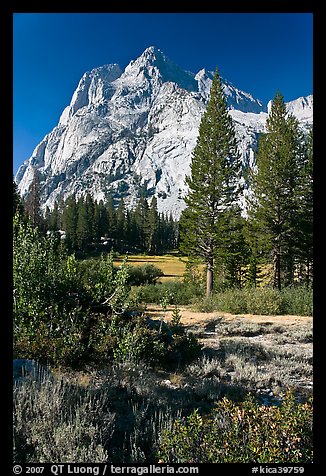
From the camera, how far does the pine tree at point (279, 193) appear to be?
70.2 feet

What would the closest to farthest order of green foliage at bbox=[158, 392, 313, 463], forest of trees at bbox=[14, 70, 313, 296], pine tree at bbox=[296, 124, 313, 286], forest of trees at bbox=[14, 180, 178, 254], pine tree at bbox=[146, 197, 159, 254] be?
green foliage at bbox=[158, 392, 313, 463]
forest of trees at bbox=[14, 70, 313, 296]
pine tree at bbox=[296, 124, 313, 286]
forest of trees at bbox=[14, 180, 178, 254]
pine tree at bbox=[146, 197, 159, 254]

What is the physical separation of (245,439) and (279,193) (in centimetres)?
2092

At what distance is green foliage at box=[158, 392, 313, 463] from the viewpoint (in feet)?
7.79

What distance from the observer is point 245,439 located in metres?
2.63

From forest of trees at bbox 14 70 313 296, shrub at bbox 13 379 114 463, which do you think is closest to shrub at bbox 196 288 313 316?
forest of trees at bbox 14 70 313 296

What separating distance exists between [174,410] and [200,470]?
70.9 inches

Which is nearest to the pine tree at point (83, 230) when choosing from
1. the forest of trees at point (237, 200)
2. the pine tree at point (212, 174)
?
the pine tree at point (212, 174)

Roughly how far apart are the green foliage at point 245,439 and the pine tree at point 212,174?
18558mm

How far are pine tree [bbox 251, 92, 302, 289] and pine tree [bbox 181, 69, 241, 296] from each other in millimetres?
2108

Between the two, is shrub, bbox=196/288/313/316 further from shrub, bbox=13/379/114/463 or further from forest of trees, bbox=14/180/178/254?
forest of trees, bbox=14/180/178/254

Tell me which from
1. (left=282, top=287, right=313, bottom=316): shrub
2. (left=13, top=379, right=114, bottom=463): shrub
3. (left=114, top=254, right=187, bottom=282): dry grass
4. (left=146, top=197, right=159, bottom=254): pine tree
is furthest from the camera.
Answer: (left=146, top=197, right=159, bottom=254): pine tree

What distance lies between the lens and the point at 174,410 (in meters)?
3.63

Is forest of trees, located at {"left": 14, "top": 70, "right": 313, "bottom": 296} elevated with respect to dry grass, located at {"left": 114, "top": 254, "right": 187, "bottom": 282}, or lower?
elevated
